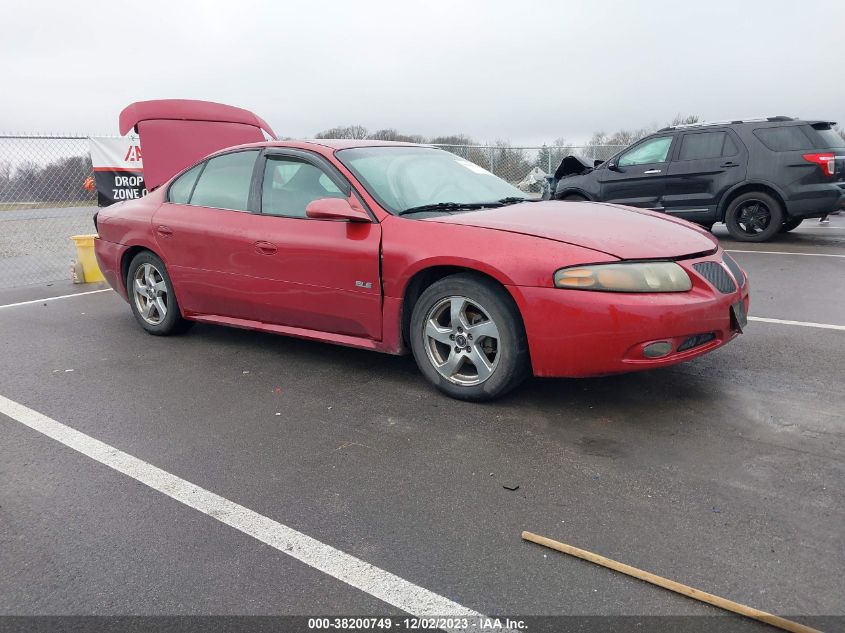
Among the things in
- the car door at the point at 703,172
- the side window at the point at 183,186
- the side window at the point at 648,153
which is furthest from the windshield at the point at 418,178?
the side window at the point at 648,153

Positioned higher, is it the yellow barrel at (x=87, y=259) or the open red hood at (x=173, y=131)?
the open red hood at (x=173, y=131)

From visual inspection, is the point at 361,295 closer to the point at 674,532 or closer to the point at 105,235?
the point at 674,532

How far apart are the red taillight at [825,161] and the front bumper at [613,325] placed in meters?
7.11

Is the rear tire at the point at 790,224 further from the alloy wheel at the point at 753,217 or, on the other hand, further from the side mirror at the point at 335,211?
the side mirror at the point at 335,211

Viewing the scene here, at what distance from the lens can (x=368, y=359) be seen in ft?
16.2

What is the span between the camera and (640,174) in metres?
10.9

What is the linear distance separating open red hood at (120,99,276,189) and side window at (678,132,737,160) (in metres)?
6.54

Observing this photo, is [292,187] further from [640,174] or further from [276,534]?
[640,174]

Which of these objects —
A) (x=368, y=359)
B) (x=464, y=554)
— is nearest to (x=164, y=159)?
(x=368, y=359)

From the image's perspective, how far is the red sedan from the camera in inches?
141

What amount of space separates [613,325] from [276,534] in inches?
74.5

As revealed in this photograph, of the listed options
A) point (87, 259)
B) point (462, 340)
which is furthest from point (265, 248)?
point (87, 259)

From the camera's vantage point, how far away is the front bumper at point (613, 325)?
3.49m

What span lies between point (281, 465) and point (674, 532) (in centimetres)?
176
